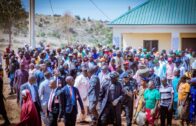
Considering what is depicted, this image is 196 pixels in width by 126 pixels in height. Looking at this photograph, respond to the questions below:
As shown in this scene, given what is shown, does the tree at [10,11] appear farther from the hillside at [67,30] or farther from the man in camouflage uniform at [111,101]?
the hillside at [67,30]

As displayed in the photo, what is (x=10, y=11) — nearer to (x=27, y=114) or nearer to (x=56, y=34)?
(x=27, y=114)

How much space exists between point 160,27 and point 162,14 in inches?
49.9

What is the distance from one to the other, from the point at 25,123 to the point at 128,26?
57.1ft

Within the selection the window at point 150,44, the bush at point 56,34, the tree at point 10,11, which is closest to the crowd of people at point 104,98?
the window at point 150,44

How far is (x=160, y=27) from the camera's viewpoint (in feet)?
81.3

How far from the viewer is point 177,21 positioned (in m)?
24.8

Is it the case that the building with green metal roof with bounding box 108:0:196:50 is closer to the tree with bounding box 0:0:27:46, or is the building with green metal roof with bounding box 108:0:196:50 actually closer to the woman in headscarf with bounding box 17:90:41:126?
the tree with bounding box 0:0:27:46

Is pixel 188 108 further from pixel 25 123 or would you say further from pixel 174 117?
pixel 25 123

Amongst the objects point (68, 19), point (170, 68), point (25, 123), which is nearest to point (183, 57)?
point (170, 68)

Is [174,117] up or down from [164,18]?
down

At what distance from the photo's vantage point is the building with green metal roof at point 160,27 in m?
24.6

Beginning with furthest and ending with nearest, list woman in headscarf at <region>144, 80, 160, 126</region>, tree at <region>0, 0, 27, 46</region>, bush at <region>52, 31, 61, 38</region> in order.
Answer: bush at <region>52, 31, 61, 38</region> < tree at <region>0, 0, 27, 46</region> < woman in headscarf at <region>144, 80, 160, 126</region>

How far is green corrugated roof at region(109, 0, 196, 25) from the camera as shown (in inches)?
982

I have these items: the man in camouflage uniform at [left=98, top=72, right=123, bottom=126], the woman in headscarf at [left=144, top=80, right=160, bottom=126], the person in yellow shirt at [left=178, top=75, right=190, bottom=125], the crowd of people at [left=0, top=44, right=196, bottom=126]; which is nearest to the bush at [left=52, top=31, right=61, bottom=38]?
the crowd of people at [left=0, top=44, right=196, bottom=126]
